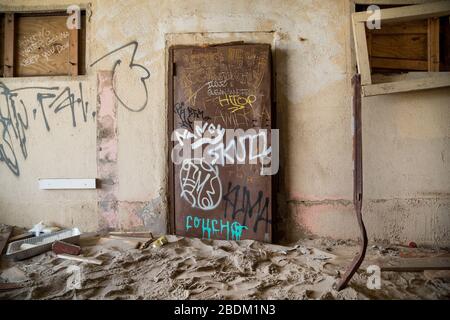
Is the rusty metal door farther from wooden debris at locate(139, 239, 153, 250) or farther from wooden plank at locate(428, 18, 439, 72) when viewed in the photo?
wooden plank at locate(428, 18, 439, 72)

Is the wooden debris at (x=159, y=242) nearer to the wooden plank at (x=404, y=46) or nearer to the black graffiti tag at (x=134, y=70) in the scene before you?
the black graffiti tag at (x=134, y=70)

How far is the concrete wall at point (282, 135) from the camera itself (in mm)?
3463

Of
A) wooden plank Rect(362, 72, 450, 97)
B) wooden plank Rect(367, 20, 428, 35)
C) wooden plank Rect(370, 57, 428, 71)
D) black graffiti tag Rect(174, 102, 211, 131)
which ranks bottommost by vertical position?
black graffiti tag Rect(174, 102, 211, 131)

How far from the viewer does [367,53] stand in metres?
3.19

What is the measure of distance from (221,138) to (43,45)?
2.67 meters

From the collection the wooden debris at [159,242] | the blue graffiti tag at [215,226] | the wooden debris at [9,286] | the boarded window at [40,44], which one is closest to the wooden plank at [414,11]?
the blue graffiti tag at [215,226]

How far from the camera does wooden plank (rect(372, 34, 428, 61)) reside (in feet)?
11.5

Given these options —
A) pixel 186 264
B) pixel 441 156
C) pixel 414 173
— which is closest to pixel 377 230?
pixel 414 173

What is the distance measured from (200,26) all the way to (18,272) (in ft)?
10.7

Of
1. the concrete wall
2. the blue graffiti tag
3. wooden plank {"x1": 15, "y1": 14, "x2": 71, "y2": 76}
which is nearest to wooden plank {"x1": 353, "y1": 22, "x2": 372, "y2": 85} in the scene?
the concrete wall

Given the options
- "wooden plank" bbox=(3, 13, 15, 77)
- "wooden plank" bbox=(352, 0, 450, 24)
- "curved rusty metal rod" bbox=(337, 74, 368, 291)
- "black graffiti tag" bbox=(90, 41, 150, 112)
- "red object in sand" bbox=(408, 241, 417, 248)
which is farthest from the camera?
"wooden plank" bbox=(3, 13, 15, 77)

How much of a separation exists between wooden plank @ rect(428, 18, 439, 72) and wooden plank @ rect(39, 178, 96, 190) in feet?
14.3

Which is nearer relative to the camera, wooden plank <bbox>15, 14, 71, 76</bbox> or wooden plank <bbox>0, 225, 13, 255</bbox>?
wooden plank <bbox>0, 225, 13, 255</bbox>

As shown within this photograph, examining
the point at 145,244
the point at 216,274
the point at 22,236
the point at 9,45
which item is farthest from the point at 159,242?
the point at 9,45
